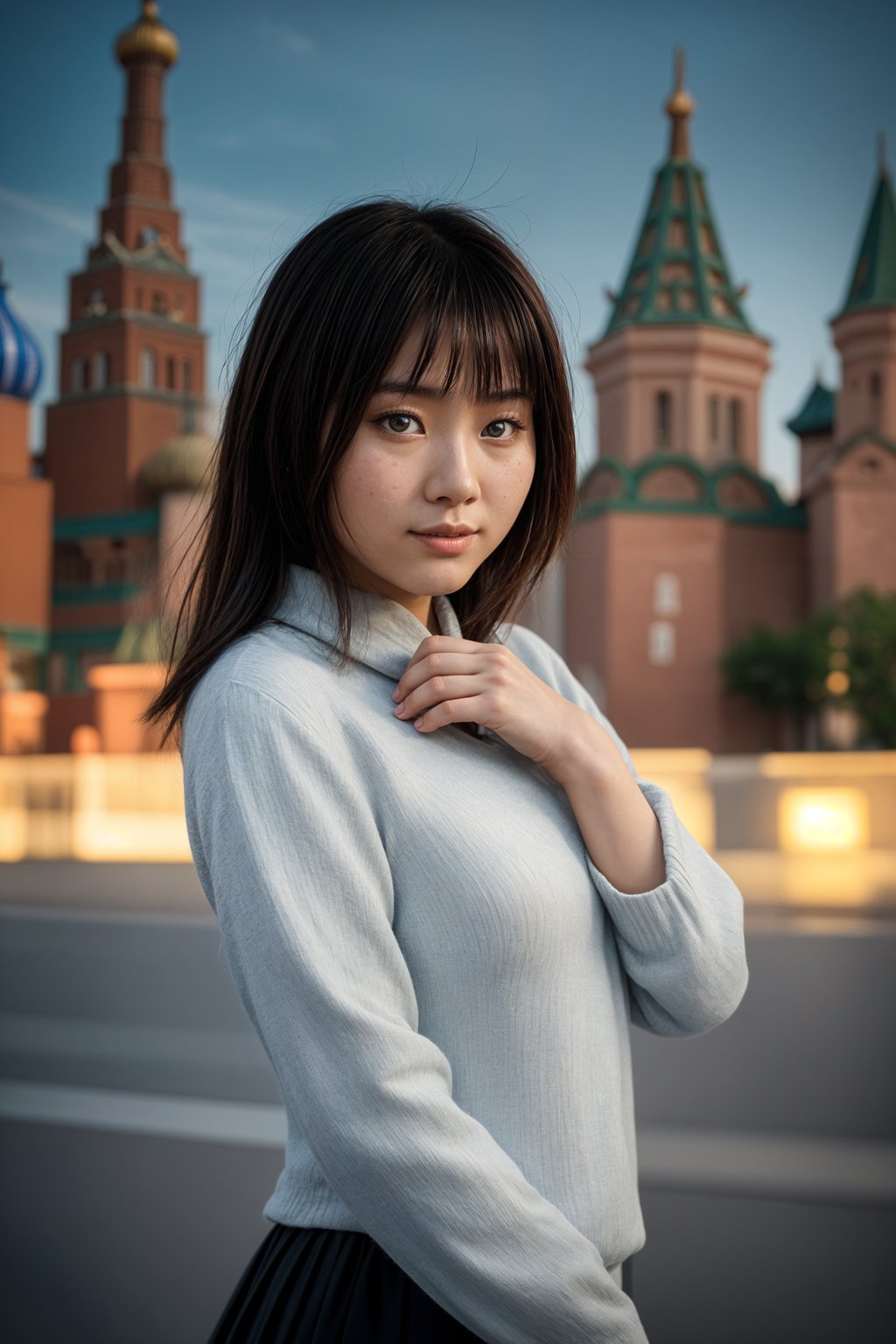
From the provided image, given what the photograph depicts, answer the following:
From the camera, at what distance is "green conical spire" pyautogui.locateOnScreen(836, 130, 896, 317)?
11.5 meters

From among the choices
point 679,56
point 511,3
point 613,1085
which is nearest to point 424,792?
point 613,1085

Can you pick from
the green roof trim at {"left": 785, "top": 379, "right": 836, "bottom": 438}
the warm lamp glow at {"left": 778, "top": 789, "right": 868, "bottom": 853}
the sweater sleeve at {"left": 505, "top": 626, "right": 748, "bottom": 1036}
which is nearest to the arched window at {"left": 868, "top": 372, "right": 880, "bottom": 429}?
the green roof trim at {"left": 785, "top": 379, "right": 836, "bottom": 438}

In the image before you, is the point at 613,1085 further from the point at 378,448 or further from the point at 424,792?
the point at 378,448

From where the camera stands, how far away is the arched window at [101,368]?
9680 millimetres

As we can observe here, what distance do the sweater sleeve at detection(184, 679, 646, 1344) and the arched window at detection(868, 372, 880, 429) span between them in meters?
13.4

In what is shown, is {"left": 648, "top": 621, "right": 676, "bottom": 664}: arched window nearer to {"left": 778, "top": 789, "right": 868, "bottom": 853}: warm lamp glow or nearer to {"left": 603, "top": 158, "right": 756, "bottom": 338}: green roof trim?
{"left": 603, "top": 158, "right": 756, "bottom": 338}: green roof trim

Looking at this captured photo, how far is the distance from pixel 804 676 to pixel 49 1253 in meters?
11.7

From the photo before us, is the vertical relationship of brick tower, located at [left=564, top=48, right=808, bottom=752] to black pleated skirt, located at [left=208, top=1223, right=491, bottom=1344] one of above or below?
above

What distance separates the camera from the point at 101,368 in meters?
9.82

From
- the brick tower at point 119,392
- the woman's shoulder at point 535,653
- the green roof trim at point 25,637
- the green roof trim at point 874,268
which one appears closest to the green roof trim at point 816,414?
the green roof trim at point 874,268

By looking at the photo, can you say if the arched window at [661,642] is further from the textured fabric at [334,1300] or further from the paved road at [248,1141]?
the textured fabric at [334,1300]

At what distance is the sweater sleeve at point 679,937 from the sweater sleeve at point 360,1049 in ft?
0.49

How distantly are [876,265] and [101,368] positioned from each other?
24.7 ft

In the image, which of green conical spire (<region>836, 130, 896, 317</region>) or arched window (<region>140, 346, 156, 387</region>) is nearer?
arched window (<region>140, 346, 156, 387</region>)
